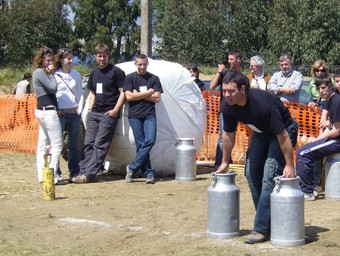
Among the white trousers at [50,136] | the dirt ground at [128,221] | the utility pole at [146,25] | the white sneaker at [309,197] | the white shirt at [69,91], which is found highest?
the utility pole at [146,25]

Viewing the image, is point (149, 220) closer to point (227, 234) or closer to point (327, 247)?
point (227, 234)

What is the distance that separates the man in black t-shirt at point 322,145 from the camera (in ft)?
28.1

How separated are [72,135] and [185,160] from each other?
66.5 inches

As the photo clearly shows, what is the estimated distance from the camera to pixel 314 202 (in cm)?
871

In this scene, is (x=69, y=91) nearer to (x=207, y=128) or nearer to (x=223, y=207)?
(x=207, y=128)

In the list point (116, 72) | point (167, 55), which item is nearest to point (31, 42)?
point (167, 55)

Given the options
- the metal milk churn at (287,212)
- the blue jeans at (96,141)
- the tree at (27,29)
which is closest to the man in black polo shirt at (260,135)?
the metal milk churn at (287,212)

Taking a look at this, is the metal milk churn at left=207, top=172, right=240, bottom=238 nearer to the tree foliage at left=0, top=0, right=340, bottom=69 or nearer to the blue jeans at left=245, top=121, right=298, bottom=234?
the blue jeans at left=245, top=121, right=298, bottom=234

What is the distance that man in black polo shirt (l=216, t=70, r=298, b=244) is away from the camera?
636 cm

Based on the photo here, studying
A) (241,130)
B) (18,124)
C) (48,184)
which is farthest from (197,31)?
(48,184)

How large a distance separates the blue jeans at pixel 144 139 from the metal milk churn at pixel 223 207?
140 inches

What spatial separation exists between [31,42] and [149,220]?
4361 cm

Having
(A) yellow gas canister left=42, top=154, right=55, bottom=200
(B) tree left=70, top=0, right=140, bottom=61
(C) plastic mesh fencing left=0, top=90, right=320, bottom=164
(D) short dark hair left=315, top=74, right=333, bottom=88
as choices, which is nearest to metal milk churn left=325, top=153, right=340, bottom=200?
(D) short dark hair left=315, top=74, right=333, bottom=88

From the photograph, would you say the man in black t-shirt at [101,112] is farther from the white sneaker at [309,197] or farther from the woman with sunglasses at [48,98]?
the white sneaker at [309,197]
